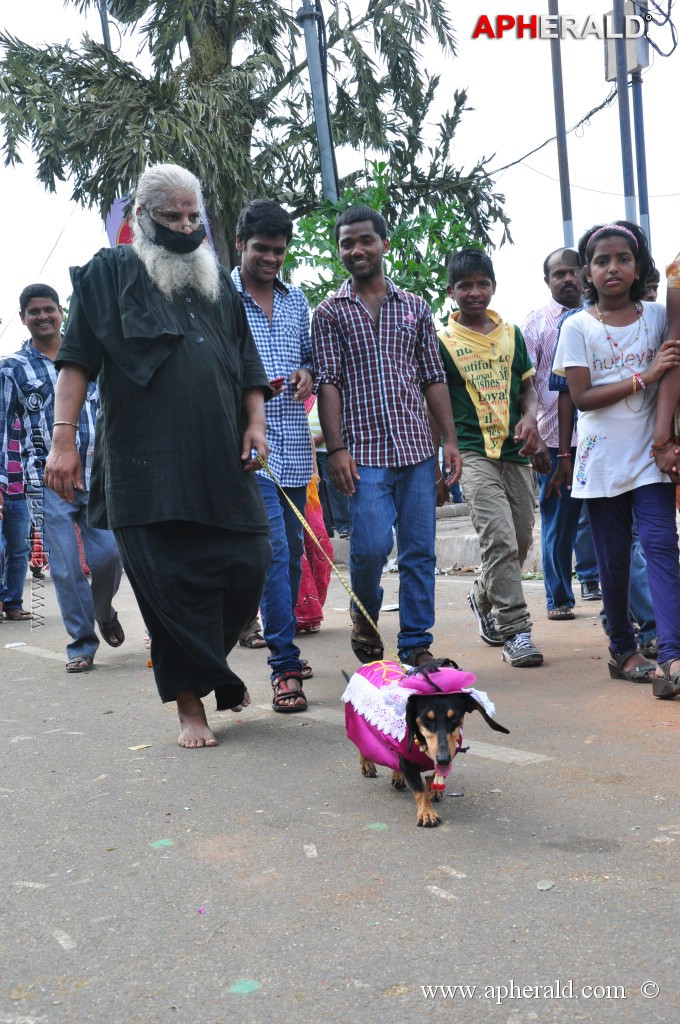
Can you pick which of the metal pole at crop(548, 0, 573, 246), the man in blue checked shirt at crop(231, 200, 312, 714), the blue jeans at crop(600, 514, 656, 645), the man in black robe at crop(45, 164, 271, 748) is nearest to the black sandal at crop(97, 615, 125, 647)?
the man in blue checked shirt at crop(231, 200, 312, 714)

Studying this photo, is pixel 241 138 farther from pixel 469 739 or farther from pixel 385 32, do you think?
pixel 469 739

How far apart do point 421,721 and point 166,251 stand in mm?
2182

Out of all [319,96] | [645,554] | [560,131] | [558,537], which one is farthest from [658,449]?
[560,131]

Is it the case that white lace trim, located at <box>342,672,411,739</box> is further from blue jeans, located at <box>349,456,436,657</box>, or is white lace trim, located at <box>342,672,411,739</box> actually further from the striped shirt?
the striped shirt

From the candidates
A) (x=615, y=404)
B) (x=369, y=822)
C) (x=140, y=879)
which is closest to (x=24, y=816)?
(x=140, y=879)

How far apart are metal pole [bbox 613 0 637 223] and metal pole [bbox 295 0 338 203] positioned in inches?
143

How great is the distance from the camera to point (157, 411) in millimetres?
4281

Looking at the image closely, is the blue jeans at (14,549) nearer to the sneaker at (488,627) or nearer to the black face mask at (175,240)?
the sneaker at (488,627)

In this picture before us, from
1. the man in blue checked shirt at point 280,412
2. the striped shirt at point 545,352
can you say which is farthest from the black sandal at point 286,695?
the striped shirt at point 545,352

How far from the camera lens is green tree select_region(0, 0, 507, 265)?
18.1m

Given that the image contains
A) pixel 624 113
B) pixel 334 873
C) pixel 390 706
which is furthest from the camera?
pixel 624 113

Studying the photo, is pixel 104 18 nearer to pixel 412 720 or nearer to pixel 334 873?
pixel 412 720

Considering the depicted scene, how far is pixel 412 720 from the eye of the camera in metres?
3.28

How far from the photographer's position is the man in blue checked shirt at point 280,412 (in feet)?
16.7
